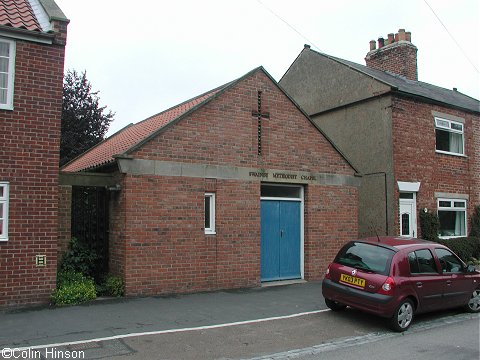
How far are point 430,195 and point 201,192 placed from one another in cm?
973

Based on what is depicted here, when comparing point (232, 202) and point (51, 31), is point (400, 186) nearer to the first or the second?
point (232, 202)

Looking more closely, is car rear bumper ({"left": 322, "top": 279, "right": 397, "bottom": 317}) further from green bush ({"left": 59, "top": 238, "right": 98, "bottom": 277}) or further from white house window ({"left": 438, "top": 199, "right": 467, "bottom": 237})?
white house window ({"left": 438, "top": 199, "right": 467, "bottom": 237})

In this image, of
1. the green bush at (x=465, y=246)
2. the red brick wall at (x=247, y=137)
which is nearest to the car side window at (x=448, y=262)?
the red brick wall at (x=247, y=137)

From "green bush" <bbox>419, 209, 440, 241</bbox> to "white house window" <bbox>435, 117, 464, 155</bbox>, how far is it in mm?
2688

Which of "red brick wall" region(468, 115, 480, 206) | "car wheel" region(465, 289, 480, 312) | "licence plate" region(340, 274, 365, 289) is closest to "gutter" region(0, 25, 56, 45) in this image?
"licence plate" region(340, 274, 365, 289)

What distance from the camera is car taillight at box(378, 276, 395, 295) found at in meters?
7.53

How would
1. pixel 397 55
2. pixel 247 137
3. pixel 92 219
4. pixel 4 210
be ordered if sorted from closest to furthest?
pixel 4 210 → pixel 92 219 → pixel 247 137 → pixel 397 55

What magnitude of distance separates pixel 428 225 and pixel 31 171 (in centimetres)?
1298

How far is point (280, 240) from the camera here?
40.1ft

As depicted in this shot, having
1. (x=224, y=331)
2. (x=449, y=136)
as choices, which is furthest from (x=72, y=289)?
(x=449, y=136)

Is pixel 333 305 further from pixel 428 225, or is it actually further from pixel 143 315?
pixel 428 225

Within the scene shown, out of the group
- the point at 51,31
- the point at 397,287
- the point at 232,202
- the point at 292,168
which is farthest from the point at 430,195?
the point at 51,31

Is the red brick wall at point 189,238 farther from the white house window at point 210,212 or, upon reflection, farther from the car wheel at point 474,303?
the car wheel at point 474,303

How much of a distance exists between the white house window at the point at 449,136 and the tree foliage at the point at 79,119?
56.0 ft
